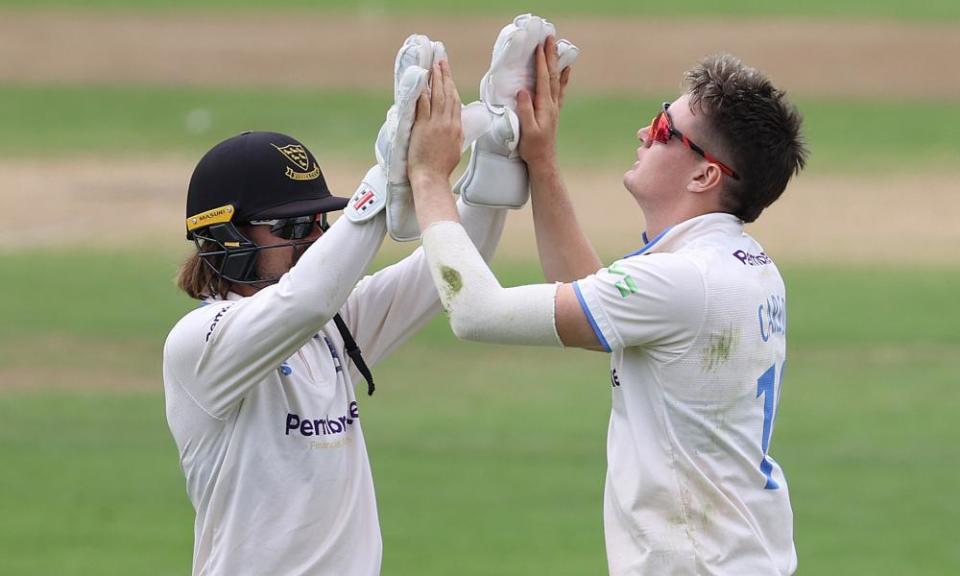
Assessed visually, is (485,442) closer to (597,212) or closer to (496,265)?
(496,265)

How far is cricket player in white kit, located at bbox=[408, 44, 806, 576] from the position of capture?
4336 millimetres

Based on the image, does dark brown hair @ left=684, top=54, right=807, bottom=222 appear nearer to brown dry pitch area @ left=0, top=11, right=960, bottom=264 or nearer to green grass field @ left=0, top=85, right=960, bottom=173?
brown dry pitch area @ left=0, top=11, right=960, bottom=264

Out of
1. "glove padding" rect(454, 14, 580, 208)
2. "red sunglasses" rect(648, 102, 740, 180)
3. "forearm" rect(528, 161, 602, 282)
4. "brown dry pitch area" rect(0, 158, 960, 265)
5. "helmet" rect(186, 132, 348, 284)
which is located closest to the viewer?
"red sunglasses" rect(648, 102, 740, 180)

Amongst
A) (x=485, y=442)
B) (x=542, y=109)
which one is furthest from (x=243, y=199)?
(x=485, y=442)

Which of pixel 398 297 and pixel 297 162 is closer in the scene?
pixel 297 162

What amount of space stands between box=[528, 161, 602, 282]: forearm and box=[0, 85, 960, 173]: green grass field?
61.8 ft

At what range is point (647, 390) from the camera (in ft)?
14.5

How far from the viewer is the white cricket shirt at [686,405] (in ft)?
14.2

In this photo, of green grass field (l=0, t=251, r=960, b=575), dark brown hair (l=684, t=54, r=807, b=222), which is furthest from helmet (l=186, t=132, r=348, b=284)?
green grass field (l=0, t=251, r=960, b=575)

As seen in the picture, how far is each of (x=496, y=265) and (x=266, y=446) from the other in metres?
13.5

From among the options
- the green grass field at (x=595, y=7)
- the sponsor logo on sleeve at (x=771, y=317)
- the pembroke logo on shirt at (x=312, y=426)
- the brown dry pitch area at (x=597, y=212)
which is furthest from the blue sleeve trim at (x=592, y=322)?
the green grass field at (x=595, y=7)

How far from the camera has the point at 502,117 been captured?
15.4 feet

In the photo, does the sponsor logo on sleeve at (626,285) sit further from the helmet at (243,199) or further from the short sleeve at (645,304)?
the helmet at (243,199)

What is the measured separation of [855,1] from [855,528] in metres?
28.0
